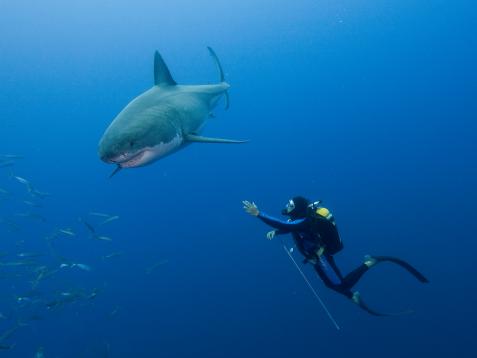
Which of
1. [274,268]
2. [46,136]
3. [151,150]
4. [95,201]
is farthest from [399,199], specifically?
[46,136]

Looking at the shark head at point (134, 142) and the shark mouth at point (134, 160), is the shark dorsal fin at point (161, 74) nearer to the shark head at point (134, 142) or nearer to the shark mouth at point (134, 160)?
the shark head at point (134, 142)

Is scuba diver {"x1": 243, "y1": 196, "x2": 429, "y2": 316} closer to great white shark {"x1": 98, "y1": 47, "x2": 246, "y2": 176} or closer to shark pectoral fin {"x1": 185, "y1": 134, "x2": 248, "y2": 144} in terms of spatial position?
shark pectoral fin {"x1": 185, "y1": 134, "x2": 248, "y2": 144}

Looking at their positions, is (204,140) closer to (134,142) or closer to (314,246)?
(134,142)

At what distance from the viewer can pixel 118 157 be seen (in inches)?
135

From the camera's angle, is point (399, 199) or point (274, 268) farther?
point (399, 199)

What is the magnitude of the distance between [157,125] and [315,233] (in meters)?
2.64

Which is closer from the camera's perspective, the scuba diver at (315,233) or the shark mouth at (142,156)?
the shark mouth at (142,156)

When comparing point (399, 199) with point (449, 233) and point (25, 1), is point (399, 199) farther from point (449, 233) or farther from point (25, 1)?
point (25, 1)

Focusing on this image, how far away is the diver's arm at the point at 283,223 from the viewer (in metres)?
4.98

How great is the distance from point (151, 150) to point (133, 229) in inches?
978

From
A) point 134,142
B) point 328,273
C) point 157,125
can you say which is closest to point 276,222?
point 328,273

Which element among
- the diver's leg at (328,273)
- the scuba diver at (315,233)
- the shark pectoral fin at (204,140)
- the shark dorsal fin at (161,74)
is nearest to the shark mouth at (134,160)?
the shark pectoral fin at (204,140)

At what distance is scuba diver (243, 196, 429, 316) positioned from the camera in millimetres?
5043

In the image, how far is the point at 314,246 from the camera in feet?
17.6
